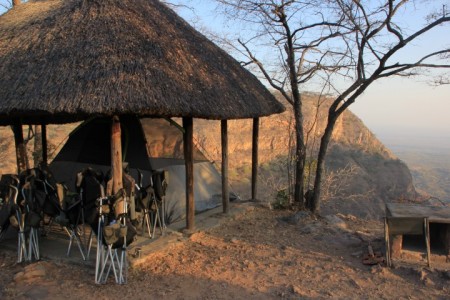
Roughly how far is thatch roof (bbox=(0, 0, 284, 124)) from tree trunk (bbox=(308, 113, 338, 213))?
171 centimetres

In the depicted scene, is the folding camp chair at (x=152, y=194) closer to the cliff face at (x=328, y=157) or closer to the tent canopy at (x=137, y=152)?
the tent canopy at (x=137, y=152)

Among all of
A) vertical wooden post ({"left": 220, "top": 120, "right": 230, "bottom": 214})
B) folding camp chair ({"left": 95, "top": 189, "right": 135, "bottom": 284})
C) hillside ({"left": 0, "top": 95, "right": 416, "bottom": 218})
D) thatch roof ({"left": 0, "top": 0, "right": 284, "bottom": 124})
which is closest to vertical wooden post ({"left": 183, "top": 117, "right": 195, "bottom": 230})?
thatch roof ({"left": 0, "top": 0, "right": 284, "bottom": 124})

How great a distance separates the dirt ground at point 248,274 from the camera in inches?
174

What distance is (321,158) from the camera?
26.9 feet

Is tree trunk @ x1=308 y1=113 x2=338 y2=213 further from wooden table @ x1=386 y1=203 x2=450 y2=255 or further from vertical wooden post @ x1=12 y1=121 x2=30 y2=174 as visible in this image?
vertical wooden post @ x1=12 y1=121 x2=30 y2=174

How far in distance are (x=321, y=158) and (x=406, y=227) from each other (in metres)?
3.32

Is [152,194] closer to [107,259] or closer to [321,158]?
[107,259]

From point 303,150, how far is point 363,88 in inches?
69.9

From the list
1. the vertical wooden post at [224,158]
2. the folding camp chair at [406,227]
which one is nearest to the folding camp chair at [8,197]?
the vertical wooden post at [224,158]

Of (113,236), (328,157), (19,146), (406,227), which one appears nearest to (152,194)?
(113,236)

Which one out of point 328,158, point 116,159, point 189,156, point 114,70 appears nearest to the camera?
point 114,70

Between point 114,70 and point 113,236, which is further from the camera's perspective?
point 114,70

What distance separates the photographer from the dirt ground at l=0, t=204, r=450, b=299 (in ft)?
14.5

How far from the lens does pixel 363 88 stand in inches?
300
